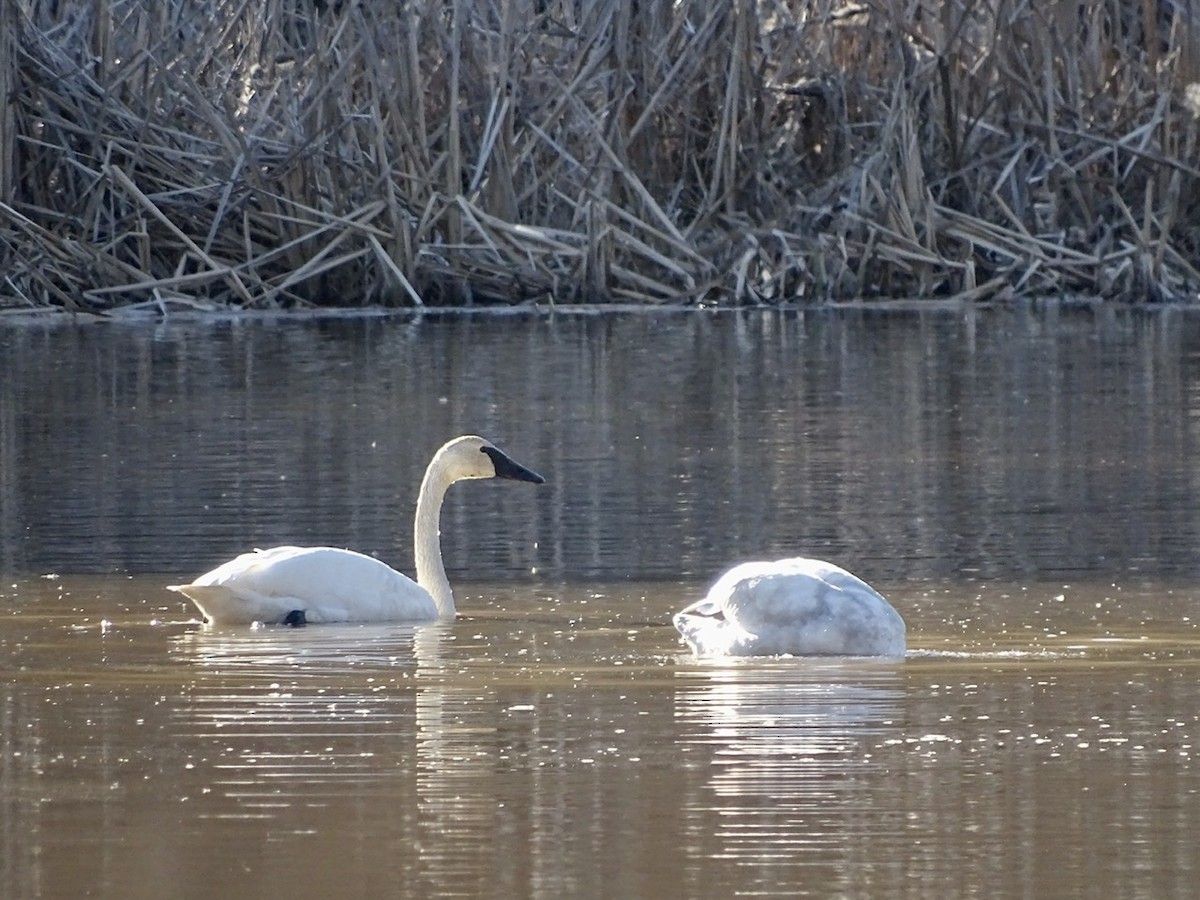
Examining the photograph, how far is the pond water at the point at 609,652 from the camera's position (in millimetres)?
4480

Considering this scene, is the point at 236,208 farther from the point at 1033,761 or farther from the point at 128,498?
the point at 1033,761

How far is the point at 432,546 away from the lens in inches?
321

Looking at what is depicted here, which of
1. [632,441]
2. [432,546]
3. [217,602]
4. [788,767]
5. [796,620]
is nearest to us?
[788,767]

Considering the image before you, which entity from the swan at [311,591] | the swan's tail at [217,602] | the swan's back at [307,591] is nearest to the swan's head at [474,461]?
the swan at [311,591]

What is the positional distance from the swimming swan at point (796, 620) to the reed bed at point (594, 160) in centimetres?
1280

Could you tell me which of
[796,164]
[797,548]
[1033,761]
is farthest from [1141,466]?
[796,164]

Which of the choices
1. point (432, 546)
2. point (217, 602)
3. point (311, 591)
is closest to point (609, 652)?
point (311, 591)

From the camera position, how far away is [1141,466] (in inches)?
415

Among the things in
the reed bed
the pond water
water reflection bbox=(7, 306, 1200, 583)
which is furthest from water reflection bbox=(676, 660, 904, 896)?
the reed bed

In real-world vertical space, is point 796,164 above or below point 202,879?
above

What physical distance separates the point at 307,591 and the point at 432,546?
74cm

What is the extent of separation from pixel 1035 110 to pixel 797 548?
12634 mm

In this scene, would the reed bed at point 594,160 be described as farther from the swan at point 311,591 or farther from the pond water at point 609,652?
the swan at point 311,591

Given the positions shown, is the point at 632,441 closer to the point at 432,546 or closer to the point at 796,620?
the point at 432,546
